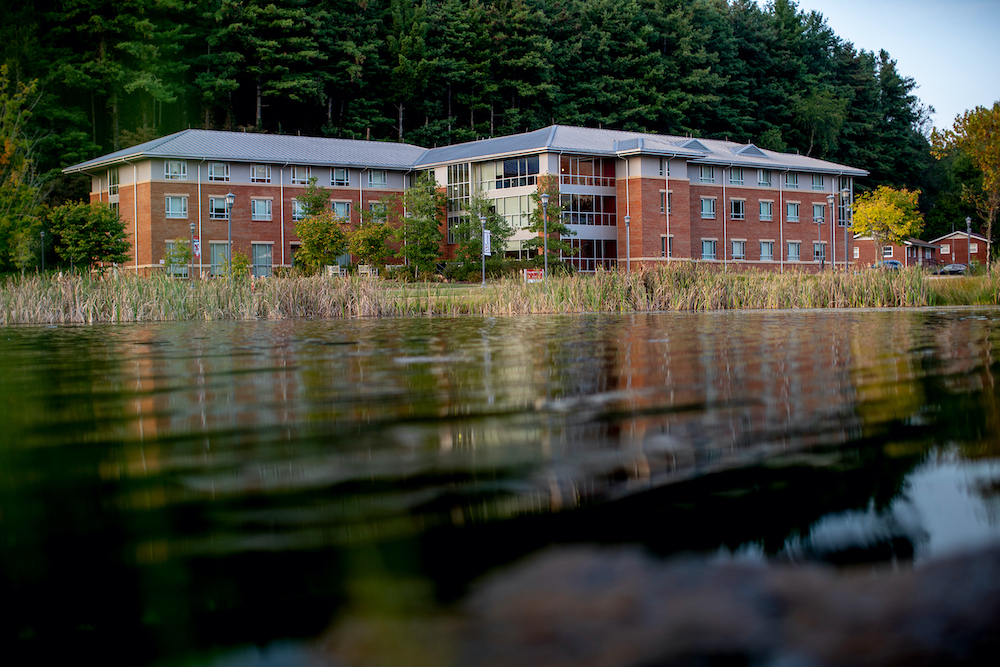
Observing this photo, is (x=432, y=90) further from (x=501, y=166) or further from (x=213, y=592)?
(x=213, y=592)

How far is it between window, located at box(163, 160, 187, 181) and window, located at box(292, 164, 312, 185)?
616 cm

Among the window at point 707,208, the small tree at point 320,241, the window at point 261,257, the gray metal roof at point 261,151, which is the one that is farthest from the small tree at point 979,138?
the window at point 261,257

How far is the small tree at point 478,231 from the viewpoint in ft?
164

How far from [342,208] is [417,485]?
2133 inches

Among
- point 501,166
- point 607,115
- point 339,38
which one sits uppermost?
point 339,38

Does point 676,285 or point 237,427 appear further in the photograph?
point 676,285

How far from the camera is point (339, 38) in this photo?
6994 centimetres

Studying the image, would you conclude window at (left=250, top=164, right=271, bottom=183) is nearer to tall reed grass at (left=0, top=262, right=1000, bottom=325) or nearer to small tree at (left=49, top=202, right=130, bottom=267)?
small tree at (left=49, top=202, right=130, bottom=267)

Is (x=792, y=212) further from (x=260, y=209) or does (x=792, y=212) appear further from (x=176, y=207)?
(x=176, y=207)

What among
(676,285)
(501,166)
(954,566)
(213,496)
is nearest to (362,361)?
(213,496)

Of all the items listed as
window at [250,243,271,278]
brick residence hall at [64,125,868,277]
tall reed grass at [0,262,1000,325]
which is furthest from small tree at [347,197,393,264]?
tall reed grass at [0,262,1000,325]

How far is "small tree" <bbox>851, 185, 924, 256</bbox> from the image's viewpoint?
63.1 m

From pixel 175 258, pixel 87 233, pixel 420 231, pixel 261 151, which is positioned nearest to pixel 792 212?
pixel 420 231

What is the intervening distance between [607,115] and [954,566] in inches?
2997
